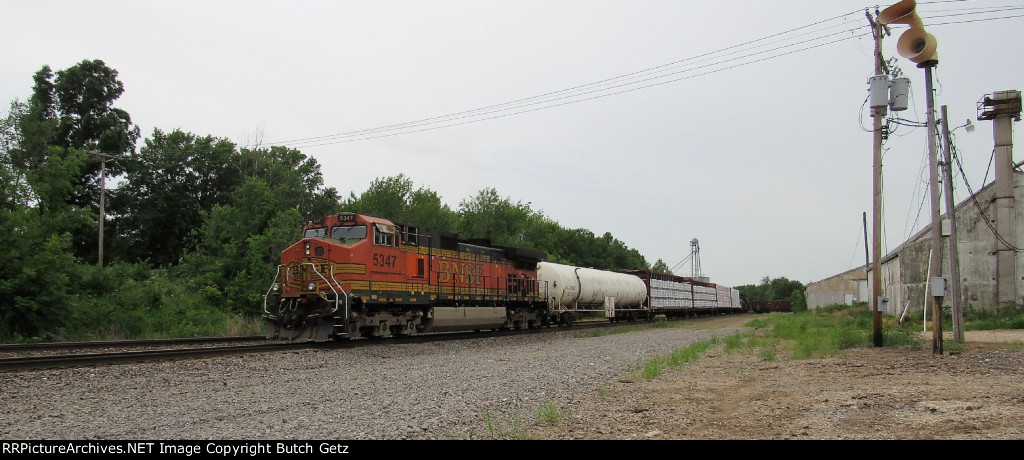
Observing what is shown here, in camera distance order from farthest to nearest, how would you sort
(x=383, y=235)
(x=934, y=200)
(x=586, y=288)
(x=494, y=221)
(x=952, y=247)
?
(x=494, y=221) < (x=586, y=288) < (x=383, y=235) < (x=952, y=247) < (x=934, y=200)

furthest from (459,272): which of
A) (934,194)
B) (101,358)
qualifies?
(934,194)

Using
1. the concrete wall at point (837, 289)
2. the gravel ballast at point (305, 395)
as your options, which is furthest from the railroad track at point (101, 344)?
the concrete wall at point (837, 289)

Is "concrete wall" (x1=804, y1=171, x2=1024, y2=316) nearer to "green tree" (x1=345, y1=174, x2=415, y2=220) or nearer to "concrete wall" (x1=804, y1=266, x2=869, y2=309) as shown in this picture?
"green tree" (x1=345, y1=174, x2=415, y2=220)

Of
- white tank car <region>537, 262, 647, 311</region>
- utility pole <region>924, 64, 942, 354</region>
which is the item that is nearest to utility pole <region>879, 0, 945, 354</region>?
utility pole <region>924, 64, 942, 354</region>

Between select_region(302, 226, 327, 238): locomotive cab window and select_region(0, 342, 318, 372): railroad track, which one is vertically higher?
select_region(302, 226, 327, 238): locomotive cab window

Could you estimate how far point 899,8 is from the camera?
48.4 feet

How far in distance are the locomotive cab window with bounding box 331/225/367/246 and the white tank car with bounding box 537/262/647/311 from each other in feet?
38.0

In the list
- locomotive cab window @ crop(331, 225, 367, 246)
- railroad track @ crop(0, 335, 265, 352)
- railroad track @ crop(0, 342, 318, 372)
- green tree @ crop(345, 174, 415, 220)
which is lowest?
railroad track @ crop(0, 335, 265, 352)

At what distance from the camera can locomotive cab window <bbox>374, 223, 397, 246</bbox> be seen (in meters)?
17.3

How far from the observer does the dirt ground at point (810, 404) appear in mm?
5848

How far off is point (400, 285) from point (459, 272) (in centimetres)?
367

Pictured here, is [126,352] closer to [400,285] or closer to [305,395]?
[400,285]

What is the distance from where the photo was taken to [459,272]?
21.5 meters

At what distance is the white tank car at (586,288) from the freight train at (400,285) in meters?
0.08
